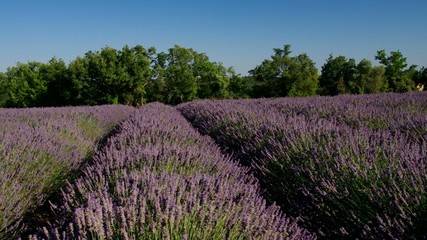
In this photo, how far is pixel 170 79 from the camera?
149ft

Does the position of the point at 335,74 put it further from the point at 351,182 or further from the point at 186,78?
the point at 351,182

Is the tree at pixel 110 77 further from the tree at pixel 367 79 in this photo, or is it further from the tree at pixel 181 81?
the tree at pixel 367 79

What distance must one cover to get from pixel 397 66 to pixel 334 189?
48.3 m

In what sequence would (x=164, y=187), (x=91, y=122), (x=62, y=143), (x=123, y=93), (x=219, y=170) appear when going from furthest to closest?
(x=123, y=93), (x=91, y=122), (x=62, y=143), (x=219, y=170), (x=164, y=187)

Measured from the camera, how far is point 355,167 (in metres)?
2.77

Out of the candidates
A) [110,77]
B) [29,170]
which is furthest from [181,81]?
[29,170]

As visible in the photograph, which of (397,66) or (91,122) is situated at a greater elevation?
(397,66)

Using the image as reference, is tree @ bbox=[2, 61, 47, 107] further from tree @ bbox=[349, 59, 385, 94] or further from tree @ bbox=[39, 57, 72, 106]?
tree @ bbox=[349, 59, 385, 94]

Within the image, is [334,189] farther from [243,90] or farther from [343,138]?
[243,90]

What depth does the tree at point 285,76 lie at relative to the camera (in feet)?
149

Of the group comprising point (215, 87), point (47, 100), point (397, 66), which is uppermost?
point (397, 66)

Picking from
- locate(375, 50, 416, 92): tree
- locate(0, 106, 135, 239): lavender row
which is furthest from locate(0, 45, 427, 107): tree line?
locate(0, 106, 135, 239): lavender row

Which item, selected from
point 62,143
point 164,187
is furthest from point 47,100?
point 164,187

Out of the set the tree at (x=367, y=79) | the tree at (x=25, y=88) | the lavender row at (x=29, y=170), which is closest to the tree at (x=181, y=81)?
the tree at (x=25, y=88)
